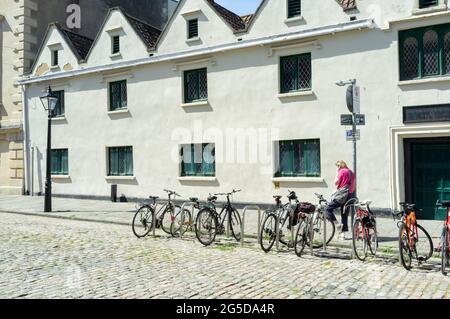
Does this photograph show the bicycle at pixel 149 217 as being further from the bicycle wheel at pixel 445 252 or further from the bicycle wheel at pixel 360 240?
the bicycle wheel at pixel 445 252

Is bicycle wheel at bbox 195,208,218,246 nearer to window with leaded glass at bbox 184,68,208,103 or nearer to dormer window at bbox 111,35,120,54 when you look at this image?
window with leaded glass at bbox 184,68,208,103

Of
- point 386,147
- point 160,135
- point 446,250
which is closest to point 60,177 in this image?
point 160,135

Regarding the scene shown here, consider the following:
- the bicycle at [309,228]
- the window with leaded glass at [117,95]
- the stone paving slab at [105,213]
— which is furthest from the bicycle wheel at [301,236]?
the window with leaded glass at [117,95]

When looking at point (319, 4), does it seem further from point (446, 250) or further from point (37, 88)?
point (37, 88)

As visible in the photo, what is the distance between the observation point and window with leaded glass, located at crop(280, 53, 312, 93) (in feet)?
51.0

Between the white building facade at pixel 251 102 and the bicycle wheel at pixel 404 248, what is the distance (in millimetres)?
6444

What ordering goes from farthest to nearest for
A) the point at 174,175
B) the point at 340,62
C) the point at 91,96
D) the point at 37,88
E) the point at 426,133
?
the point at 37,88 < the point at 91,96 < the point at 174,175 < the point at 340,62 < the point at 426,133

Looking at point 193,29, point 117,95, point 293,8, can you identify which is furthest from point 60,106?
point 293,8

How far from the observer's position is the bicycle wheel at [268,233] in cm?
915

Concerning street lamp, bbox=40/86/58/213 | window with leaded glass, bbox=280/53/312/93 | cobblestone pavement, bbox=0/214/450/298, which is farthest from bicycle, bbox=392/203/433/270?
street lamp, bbox=40/86/58/213

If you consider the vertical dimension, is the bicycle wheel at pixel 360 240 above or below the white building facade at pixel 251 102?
below

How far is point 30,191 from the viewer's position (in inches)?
904

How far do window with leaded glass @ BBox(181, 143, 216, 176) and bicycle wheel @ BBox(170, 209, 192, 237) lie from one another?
637 cm

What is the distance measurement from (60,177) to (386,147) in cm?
1540
